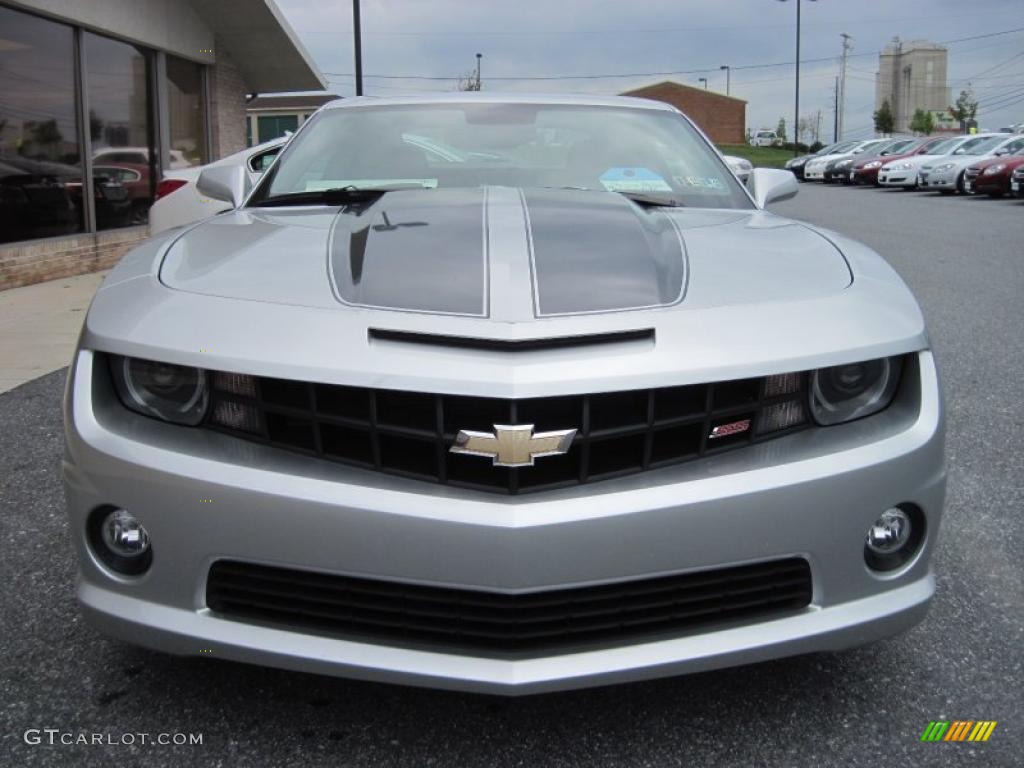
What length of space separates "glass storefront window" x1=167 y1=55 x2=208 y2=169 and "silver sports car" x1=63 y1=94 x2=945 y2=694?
12.9 meters

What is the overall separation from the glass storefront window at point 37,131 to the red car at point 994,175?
65.0ft

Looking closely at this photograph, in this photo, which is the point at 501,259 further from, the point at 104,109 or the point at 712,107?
the point at 712,107

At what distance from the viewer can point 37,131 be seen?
33.9ft

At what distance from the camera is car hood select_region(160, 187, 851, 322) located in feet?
6.75

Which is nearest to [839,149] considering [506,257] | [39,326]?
[39,326]

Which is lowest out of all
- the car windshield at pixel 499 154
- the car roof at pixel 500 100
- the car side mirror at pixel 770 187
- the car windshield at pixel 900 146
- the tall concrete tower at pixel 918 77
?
the car side mirror at pixel 770 187

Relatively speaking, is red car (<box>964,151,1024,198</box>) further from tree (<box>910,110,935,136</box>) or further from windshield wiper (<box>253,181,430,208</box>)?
tree (<box>910,110,935,136</box>)

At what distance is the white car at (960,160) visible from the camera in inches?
1017

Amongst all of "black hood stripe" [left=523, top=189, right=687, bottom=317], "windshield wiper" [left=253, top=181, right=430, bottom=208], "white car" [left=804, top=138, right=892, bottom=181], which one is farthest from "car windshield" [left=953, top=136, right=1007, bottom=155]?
"black hood stripe" [left=523, top=189, right=687, bottom=317]

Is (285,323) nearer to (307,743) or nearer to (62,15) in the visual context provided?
(307,743)

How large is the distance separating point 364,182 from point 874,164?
33.3m

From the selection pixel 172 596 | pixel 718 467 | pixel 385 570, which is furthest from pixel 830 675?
pixel 172 596

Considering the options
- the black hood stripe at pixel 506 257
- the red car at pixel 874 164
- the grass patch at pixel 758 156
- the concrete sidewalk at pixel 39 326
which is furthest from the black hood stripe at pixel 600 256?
the grass patch at pixel 758 156

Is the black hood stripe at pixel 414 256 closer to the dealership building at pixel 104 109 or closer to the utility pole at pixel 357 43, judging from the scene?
the dealership building at pixel 104 109
